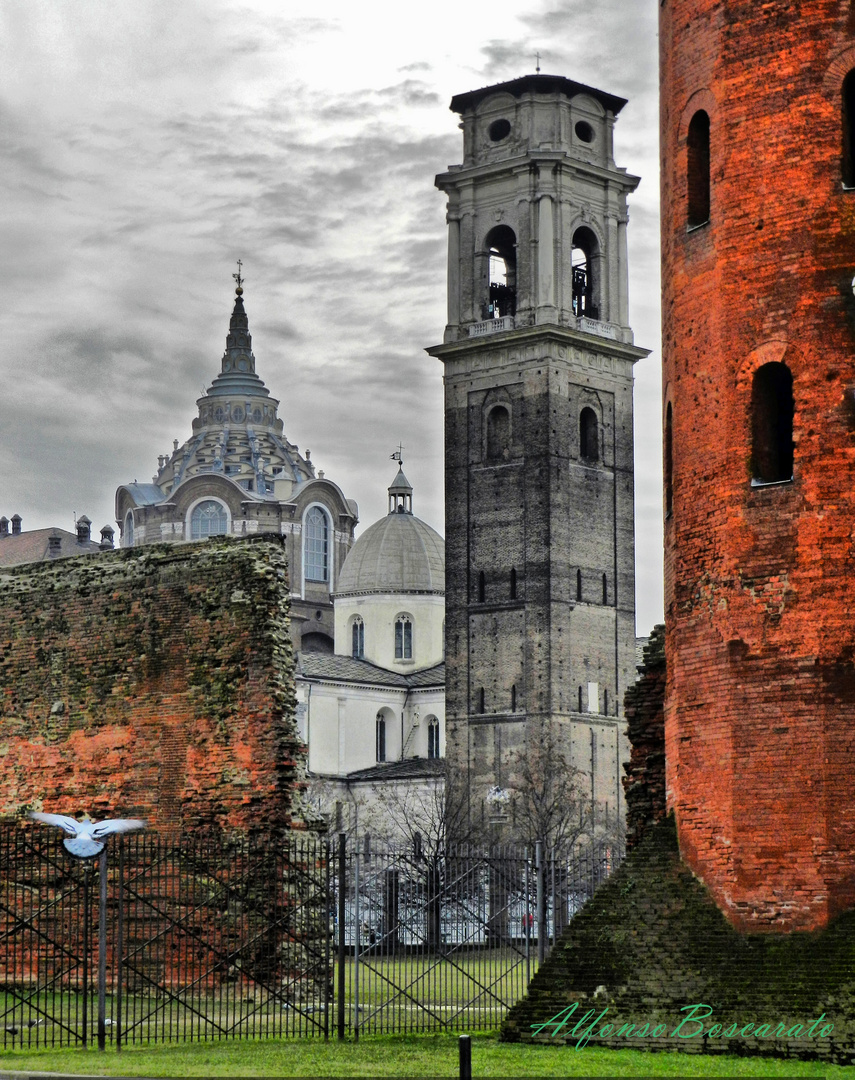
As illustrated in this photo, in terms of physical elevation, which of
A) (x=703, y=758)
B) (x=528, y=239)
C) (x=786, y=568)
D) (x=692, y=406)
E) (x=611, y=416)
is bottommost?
(x=703, y=758)

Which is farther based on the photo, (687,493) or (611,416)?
(611,416)

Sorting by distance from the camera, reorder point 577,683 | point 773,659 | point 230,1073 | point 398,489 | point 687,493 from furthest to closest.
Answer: point 398,489 < point 577,683 < point 687,493 < point 773,659 < point 230,1073

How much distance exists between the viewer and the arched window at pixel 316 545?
10056 cm

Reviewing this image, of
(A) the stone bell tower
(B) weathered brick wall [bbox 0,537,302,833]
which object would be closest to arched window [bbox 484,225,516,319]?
(A) the stone bell tower

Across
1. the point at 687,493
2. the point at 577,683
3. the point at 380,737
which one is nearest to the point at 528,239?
the point at 577,683

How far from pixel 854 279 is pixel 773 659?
3.15m

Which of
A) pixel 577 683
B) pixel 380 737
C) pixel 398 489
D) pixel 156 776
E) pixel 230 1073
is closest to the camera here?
pixel 230 1073

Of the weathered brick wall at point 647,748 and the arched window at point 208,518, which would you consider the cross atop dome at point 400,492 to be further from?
the weathered brick wall at point 647,748

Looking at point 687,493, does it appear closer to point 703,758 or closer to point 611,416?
point 703,758

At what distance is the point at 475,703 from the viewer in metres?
68.3

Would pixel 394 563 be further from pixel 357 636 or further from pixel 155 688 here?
pixel 155 688

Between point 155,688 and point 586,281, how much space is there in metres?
52.1

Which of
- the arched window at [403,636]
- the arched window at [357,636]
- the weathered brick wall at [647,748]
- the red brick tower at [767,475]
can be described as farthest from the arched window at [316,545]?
the red brick tower at [767,475]

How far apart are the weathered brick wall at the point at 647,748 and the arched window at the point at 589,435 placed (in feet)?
173
